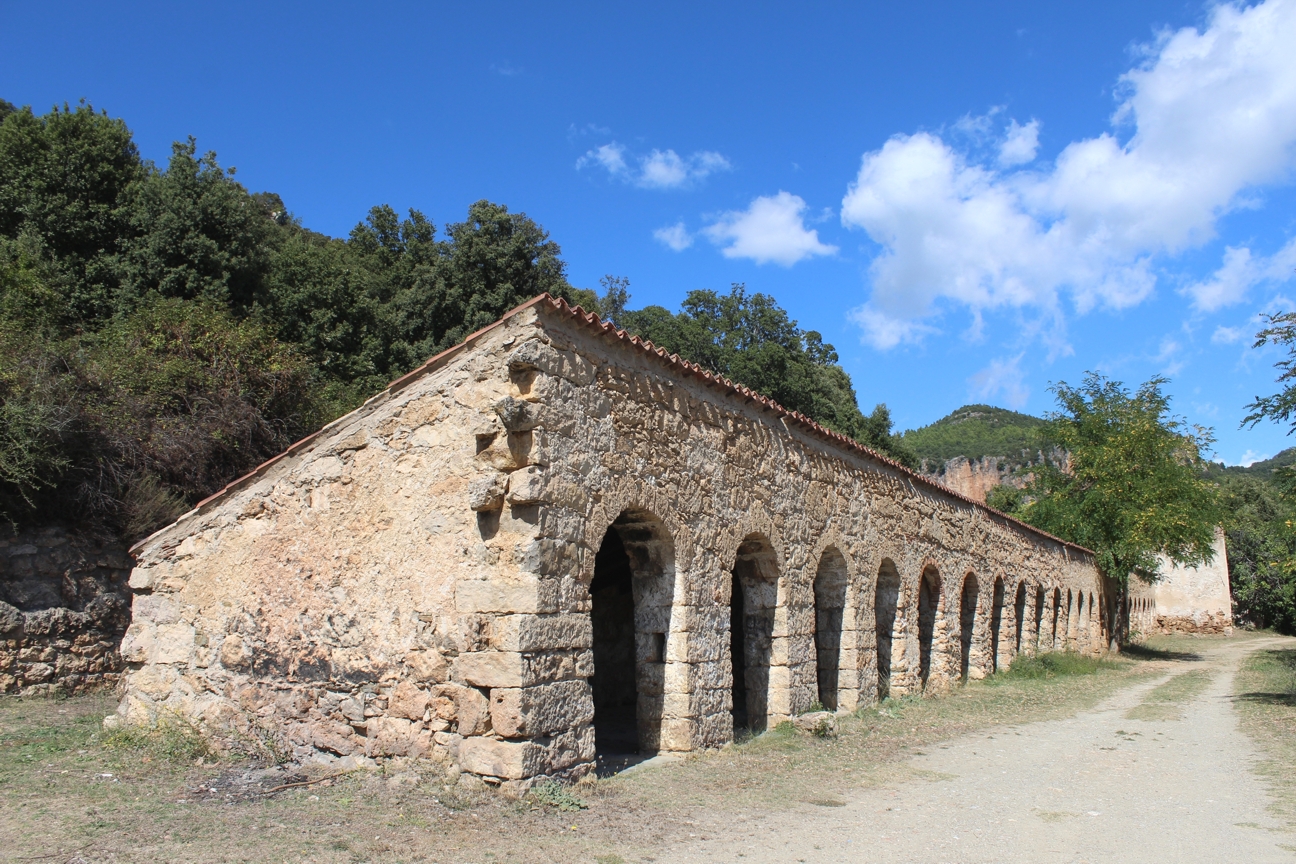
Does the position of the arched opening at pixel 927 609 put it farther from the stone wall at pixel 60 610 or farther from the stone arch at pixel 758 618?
the stone wall at pixel 60 610

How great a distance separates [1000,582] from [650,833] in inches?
571

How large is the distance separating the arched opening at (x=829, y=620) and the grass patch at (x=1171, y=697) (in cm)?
459

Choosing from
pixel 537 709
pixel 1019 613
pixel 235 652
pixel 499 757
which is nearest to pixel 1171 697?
pixel 1019 613

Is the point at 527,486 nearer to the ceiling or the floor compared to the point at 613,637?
nearer to the ceiling

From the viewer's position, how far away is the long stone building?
616 centimetres

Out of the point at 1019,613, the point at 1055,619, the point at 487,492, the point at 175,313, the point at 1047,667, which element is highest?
the point at 175,313

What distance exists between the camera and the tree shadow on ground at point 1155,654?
24734 mm

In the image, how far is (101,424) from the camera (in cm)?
1055

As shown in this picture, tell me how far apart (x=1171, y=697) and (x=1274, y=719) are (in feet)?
10.6


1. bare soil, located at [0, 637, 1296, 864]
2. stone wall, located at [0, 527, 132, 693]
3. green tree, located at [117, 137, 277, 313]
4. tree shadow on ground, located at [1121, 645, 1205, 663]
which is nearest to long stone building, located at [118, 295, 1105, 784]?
bare soil, located at [0, 637, 1296, 864]

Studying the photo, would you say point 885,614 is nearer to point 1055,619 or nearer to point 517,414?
point 517,414

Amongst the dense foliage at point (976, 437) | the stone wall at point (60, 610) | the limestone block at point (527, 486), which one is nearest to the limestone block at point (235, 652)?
the limestone block at point (527, 486)

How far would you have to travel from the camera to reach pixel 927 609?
1445 centimetres

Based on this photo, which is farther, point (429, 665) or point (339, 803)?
point (429, 665)
